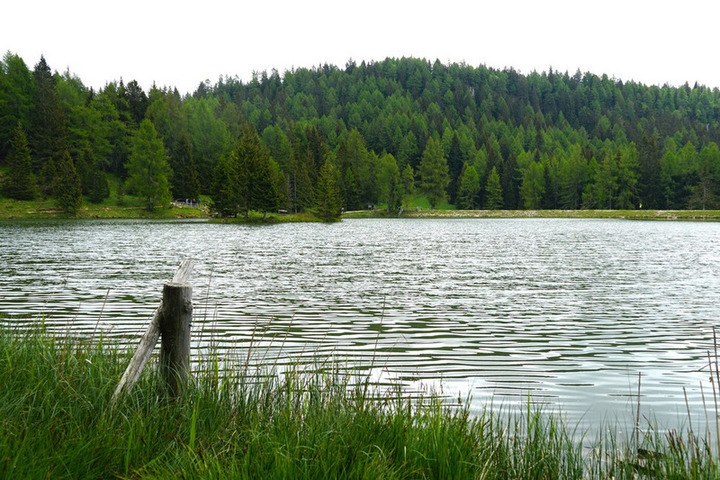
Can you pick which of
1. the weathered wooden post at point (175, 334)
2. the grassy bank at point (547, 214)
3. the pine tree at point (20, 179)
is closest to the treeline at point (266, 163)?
the pine tree at point (20, 179)

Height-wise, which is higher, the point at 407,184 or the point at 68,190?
the point at 407,184

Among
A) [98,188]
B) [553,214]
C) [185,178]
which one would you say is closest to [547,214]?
[553,214]

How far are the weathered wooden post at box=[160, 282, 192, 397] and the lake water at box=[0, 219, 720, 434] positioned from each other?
1.04 meters

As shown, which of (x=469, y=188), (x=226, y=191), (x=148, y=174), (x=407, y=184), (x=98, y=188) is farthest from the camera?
(x=469, y=188)

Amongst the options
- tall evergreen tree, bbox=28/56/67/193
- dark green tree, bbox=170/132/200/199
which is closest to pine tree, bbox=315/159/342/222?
dark green tree, bbox=170/132/200/199

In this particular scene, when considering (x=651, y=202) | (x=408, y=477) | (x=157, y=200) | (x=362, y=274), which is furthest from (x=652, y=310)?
(x=651, y=202)

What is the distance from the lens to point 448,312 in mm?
15984

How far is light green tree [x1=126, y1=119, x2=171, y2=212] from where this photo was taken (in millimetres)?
92725

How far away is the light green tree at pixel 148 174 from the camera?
9272 centimetres

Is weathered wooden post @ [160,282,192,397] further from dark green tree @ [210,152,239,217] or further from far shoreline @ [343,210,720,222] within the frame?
far shoreline @ [343,210,720,222]

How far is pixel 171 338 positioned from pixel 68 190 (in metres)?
86.1

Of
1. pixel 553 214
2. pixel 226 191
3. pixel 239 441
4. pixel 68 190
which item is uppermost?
pixel 68 190

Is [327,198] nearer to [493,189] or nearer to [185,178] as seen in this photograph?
[185,178]

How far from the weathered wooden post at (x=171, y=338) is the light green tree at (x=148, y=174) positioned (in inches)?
3613
